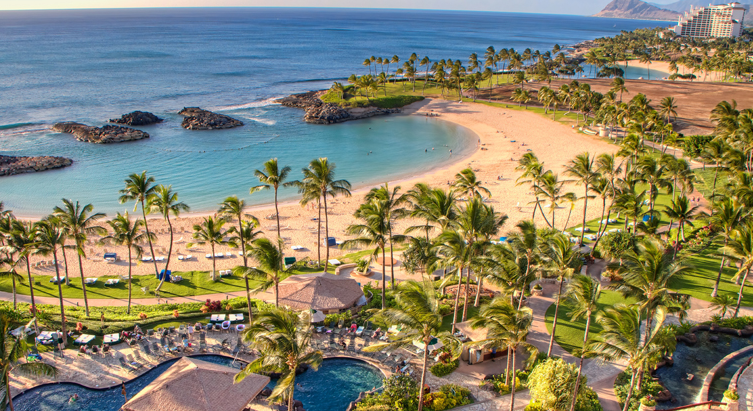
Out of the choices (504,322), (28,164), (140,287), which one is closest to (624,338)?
(504,322)

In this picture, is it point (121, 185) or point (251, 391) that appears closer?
point (251, 391)

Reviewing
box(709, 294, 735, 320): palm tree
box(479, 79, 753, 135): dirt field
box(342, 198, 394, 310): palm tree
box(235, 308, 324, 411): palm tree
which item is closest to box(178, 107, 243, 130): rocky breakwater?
box(479, 79, 753, 135): dirt field

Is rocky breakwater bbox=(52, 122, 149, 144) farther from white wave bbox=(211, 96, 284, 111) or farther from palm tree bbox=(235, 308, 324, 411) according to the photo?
palm tree bbox=(235, 308, 324, 411)

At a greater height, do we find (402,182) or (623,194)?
(623,194)

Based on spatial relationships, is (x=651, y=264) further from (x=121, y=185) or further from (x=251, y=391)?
(x=121, y=185)

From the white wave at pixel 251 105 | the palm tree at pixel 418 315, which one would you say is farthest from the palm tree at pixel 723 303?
the white wave at pixel 251 105

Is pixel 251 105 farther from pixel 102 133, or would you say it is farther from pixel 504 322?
pixel 504 322

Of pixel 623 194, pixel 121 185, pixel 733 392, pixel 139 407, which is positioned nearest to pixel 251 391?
pixel 139 407
